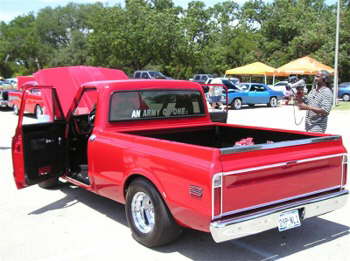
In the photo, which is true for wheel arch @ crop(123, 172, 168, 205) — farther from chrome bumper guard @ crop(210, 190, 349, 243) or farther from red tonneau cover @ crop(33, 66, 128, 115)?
red tonneau cover @ crop(33, 66, 128, 115)

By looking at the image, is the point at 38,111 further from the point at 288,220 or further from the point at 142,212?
the point at 288,220

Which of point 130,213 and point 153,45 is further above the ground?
point 153,45

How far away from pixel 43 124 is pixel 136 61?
39.2 metres

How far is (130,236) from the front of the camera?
482cm

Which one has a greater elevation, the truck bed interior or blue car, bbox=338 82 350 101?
the truck bed interior

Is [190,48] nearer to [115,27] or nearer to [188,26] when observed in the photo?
[188,26]

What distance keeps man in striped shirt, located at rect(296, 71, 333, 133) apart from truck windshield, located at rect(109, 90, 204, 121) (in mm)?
1700

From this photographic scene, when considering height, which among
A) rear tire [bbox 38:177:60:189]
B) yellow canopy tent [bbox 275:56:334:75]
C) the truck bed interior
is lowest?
rear tire [bbox 38:177:60:189]

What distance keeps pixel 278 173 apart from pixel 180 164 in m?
0.94

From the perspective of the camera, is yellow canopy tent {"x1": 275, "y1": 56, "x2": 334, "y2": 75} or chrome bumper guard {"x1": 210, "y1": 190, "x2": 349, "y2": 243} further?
yellow canopy tent {"x1": 275, "y1": 56, "x2": 334, "y2": 75}

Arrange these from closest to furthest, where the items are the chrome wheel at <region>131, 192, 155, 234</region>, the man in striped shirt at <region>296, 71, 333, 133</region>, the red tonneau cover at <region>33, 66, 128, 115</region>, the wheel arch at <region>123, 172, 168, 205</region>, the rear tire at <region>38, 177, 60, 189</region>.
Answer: the wheel arch at <region>123, 172, 168, 205</region> < the chrome wheel at <region>131, 192, 155, 234</region> < the man in striped shirt at <region>296, 71, 333, 133</region> < the rear tire at <region>38, 177, 60, 189</region> < the red tonneau cover at <region>33, 66, 128, 115</region>

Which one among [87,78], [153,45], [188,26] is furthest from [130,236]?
[188,26]

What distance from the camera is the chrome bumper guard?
360 centimetres

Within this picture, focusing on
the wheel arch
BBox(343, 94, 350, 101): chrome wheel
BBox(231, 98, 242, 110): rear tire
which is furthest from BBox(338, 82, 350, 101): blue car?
the wheel arch
